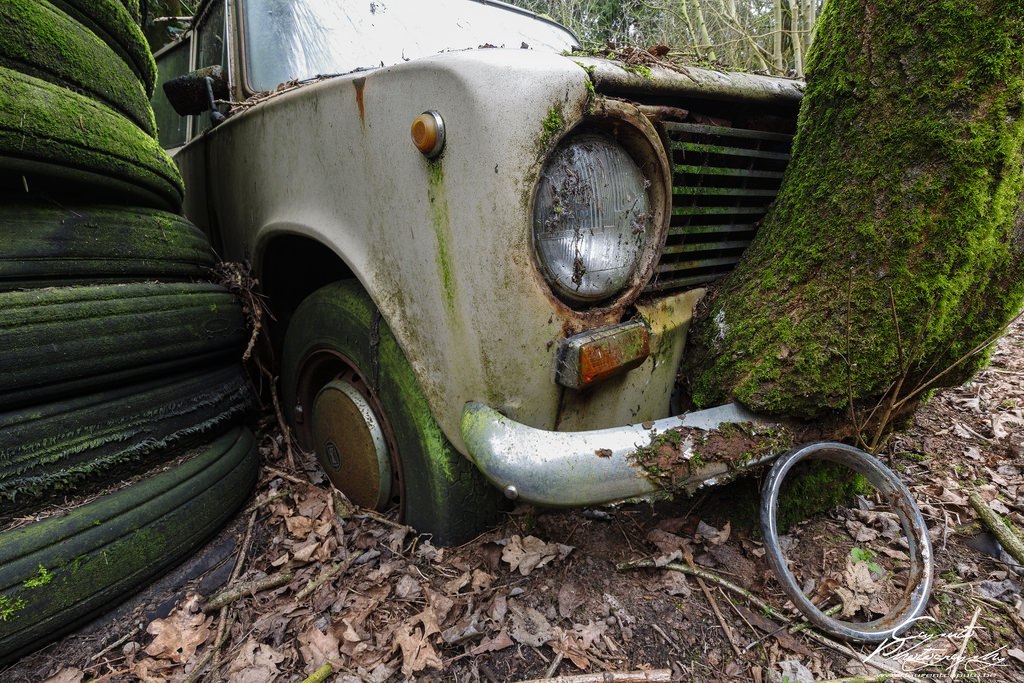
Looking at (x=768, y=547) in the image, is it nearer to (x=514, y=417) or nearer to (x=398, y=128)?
(x=514, y=417)

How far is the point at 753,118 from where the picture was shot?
58.0 inches

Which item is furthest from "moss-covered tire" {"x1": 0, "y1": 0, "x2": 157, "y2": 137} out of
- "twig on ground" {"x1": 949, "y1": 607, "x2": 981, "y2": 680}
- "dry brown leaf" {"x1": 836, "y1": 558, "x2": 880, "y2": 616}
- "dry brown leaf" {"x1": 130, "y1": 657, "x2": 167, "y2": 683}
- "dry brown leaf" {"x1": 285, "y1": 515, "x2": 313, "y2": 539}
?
"twig on ground" {"x1": 949, "y1": 607, "x2": 981, "y2": 680}

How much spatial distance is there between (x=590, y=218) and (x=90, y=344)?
1.32 metres

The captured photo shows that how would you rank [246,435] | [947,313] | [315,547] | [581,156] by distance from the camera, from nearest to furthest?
[581,156] → [947,313] → [315,547] → [246,435]

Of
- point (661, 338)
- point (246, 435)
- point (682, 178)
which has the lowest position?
point (246, 435)

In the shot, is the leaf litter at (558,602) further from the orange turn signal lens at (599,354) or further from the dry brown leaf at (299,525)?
the orange turn signal lens at (599,354)

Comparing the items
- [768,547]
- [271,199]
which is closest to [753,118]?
[768,547]

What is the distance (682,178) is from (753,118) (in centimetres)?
36

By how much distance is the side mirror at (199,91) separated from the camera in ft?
6.39

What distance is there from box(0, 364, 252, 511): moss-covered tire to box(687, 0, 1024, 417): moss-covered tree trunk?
1.54 metres

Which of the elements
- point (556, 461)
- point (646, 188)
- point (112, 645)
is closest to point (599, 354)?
point (556, 461)

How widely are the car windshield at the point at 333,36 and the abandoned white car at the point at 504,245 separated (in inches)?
11.1

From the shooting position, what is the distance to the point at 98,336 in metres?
1.37

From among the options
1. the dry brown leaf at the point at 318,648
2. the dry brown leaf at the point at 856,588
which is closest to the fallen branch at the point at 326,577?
the dry brown leaf at the point at 318,648
